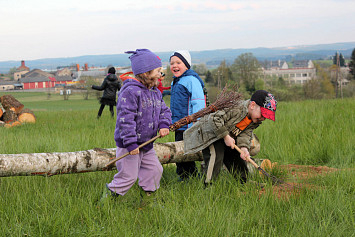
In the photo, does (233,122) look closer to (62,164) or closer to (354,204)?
(354,204)

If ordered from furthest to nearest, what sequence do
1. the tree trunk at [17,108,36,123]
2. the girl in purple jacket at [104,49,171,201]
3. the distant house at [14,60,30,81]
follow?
the distant house at [14,60,30,81]
the tree trunk at [17,108,36,123]
the girl in purple jacket at [104,49,171,201]

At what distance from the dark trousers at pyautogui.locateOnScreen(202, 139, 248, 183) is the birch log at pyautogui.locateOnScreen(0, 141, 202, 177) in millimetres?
693

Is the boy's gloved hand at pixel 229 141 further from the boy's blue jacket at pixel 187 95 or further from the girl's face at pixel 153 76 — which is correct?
the girl's face at pixel 153 76

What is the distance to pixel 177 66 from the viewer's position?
188 inches

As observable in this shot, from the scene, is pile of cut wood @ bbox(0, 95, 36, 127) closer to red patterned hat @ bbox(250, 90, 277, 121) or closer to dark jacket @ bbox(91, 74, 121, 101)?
dark jacket @ bbox(91, 74, 121, 101)

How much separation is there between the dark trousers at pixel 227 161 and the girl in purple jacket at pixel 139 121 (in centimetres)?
78

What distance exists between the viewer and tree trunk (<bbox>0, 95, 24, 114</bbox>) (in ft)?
37.8

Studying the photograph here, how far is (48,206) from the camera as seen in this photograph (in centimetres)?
341

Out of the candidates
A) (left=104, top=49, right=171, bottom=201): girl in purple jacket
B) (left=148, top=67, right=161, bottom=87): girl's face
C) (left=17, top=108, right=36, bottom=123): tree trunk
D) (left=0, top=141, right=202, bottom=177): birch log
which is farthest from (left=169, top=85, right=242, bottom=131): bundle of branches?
(left=17, top=108, right=36, bottom=123): tree trunk

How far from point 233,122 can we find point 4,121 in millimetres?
9509

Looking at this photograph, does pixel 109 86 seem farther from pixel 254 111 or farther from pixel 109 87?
pixel 254 111

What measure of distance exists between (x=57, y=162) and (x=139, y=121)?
4.02ft

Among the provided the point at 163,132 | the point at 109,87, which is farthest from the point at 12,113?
the point at 163,132

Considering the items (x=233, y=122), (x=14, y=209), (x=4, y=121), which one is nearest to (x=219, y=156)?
(x=233, y=122)
